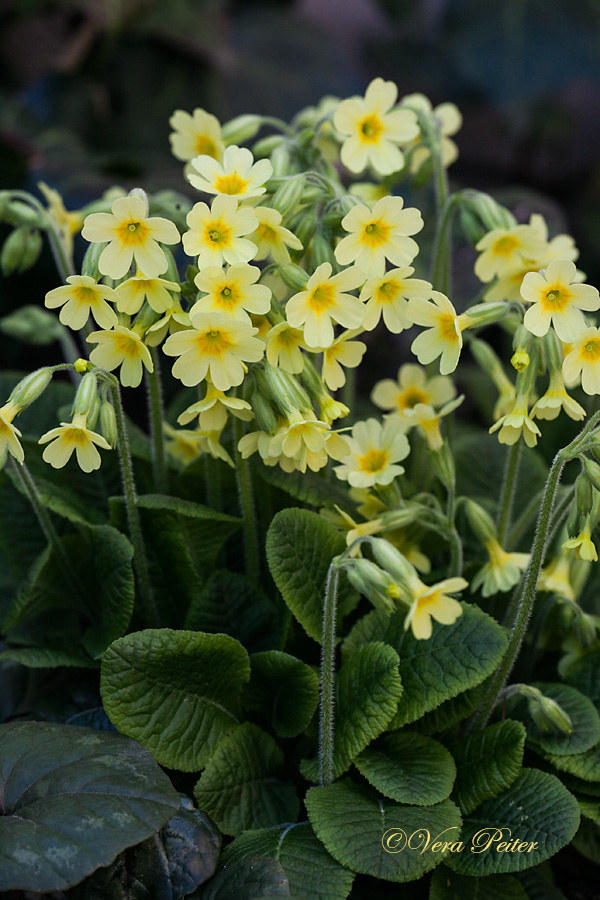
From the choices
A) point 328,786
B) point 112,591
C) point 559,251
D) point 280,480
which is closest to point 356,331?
point 280,480

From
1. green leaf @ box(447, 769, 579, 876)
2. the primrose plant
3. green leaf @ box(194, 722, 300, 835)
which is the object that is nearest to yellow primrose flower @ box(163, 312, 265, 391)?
the primrose plant

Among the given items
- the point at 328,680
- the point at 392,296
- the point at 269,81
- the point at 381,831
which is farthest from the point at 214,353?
the point at 269,81

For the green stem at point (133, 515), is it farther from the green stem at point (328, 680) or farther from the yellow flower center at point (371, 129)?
the yellow flower center at point (371, 129)

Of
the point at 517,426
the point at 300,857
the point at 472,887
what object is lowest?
the point at 472,887

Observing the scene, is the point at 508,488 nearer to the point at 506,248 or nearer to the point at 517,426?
the point at 517,426

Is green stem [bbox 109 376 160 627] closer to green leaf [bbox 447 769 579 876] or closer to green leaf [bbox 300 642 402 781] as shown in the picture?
green leaf [bbox 300 642 402 781]

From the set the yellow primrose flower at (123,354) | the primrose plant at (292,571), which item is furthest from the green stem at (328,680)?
the yellow primrose flower at (123,354)
